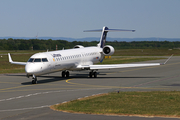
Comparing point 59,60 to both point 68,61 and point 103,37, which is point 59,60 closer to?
point 68,61

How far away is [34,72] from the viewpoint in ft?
96.3

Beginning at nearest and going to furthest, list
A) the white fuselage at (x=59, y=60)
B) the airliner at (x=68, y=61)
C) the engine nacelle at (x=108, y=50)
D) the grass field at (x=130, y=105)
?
the grass field at (x=130, y=105) → the white fuselage at (x=59, y=60) → the airliner at (x=68, y=61) → the engine nacelle at (x=108, y=50)

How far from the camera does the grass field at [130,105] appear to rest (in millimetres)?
15601

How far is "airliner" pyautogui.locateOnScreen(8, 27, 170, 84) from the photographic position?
30.2 meters

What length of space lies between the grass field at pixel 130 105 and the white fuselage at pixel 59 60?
1092cm

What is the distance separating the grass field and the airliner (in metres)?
11.0

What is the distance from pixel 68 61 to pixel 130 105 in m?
17.8

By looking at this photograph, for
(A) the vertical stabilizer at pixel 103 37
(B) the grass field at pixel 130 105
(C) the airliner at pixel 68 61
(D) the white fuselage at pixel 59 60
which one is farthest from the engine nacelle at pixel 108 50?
(B) the grass field at pixel 130 105

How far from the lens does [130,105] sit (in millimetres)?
17672

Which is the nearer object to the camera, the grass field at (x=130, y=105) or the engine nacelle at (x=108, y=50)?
the grass field at (x=130, y=105)

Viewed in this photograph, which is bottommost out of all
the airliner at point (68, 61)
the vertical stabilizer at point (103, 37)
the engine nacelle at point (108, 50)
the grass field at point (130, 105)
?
the grass field at point (130, 105)

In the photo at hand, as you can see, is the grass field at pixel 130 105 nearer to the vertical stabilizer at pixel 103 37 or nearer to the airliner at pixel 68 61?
the airliner at pixel 68 61

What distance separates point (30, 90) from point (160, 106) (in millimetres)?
12390

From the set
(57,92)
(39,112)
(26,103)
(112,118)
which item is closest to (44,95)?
(57,92)
